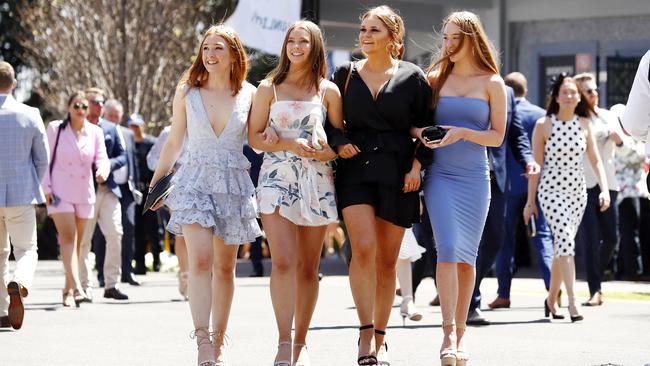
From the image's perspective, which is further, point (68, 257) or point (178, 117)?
point (68, 257)

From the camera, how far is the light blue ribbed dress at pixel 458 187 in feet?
29.7

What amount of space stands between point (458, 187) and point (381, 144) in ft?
1.80

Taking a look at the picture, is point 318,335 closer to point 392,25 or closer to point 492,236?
point 492,236

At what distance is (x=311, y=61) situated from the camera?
903cm

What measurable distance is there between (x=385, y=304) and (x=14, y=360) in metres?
2.39

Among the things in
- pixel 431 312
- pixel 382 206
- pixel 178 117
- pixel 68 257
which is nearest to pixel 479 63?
pixel 382 206

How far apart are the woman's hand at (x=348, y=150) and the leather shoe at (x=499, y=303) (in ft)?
18.2

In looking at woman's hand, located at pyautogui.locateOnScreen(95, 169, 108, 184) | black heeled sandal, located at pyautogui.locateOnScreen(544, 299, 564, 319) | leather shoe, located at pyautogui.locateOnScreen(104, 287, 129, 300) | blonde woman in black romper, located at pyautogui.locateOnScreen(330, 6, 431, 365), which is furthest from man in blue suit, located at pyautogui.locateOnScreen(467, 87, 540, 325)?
leather shoe, located at pyautogui.locateOnScreen(104, 287, 129, 300)

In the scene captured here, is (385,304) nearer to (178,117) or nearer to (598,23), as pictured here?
(178,117)

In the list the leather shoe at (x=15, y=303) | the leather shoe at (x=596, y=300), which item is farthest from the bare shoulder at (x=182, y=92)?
the leather shoe at (x=596, y=300)

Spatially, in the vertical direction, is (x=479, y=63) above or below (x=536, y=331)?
above

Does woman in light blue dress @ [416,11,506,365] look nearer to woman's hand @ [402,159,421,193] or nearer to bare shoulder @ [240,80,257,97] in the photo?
woman's hand @ [402,159,421,193]

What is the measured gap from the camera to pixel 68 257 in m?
14.0

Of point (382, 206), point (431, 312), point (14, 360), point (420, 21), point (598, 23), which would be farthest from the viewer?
point (420, 21)
